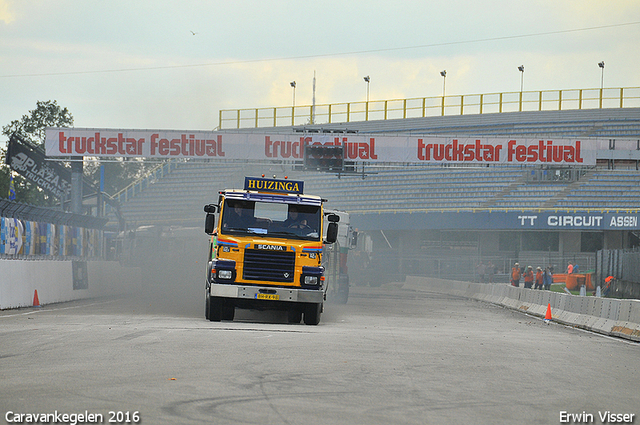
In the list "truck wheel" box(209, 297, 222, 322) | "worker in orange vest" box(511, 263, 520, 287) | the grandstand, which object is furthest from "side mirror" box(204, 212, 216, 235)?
the grandstand

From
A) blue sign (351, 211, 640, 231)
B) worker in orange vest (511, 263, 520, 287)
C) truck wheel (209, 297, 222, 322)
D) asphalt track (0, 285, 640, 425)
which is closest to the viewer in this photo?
asphalt track (0, 285, 640, 425)

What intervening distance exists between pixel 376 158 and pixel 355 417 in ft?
107

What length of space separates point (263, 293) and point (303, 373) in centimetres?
747

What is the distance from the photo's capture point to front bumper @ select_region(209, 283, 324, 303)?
17359mm

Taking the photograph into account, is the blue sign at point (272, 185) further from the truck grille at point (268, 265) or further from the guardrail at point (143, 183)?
the guardrail at point (143, 183)

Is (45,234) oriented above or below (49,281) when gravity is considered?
above

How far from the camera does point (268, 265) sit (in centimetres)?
1752

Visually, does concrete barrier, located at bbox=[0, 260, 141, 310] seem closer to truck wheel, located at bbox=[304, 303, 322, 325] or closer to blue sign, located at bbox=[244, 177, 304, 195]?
blue sign, located at bbox=[244, 177, 304, 195]

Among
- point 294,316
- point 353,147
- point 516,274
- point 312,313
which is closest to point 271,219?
point 312,313

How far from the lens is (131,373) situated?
31.2ft

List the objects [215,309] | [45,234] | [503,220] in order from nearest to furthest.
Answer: [215,309], [45,234], [503,220]

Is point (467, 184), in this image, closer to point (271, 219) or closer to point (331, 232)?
point (331, 232)

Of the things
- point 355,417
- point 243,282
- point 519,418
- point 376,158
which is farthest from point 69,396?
point 376,158

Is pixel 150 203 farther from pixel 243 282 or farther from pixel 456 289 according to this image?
pixel 243 282
